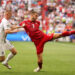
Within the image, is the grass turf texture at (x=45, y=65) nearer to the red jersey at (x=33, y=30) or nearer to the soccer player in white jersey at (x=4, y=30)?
the soccer player in white jersey at (x=4, y=30)

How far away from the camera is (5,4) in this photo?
3184 cm

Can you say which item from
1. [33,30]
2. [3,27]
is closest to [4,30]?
[3,27]

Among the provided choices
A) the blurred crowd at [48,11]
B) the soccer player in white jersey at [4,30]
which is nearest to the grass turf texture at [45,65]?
the soccer player in white jersey at [4,30]

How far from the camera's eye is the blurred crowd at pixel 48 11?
1234 inches

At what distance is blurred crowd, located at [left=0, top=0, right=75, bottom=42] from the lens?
31344 mm

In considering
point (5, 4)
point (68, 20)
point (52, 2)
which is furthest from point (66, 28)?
point (5, 4)

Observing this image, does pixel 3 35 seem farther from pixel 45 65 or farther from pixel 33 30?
pixel 45 65

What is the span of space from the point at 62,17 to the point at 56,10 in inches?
45.3

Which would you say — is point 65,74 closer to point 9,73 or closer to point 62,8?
point 9,73

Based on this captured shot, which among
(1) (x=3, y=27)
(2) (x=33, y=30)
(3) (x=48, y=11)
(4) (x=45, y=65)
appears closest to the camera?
(2) (x=33, y=30)

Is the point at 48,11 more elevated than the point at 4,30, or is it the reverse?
the point at 4,30

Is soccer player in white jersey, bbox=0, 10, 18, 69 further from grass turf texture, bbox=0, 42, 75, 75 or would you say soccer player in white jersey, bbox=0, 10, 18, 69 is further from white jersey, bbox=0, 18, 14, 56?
grass turf texture, bbox=0, 42, 75, 75

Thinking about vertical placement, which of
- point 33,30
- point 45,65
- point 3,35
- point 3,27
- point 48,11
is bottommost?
point 48,11

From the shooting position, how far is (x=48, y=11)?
33.0 meters
